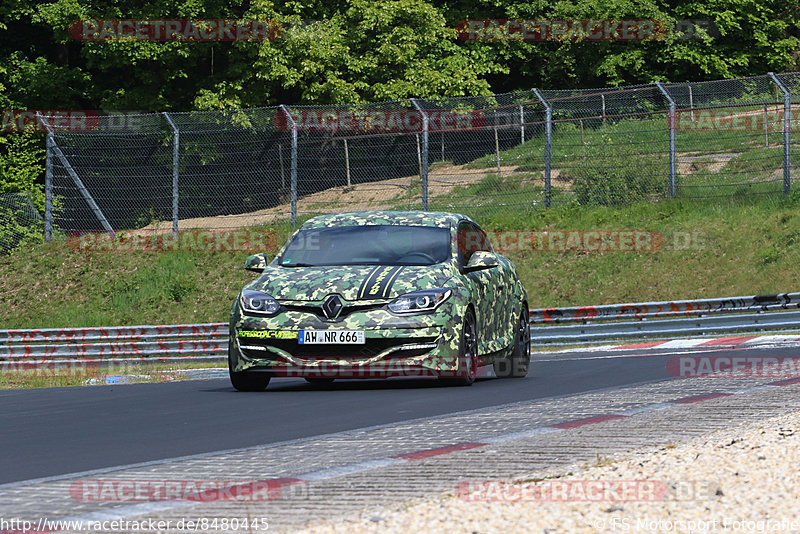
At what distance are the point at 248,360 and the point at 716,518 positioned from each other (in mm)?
7086

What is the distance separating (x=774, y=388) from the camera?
1042cm

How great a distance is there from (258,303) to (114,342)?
13.4m

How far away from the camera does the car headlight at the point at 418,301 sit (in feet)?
36.3

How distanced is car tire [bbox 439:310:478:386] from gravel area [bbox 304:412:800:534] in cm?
485

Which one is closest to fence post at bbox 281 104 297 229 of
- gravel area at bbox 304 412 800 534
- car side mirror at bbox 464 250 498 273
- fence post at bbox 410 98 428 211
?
fence post at bbox 410 98 428 211

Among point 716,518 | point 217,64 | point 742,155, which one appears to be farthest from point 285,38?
point 716,518

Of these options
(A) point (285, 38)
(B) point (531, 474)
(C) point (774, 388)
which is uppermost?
(A) point (285, 38)

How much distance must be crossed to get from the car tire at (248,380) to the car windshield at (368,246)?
A: 106 centimetres

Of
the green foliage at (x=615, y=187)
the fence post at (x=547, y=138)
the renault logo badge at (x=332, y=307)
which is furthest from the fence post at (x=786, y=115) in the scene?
the renault logo badge at (x=332, y=307)

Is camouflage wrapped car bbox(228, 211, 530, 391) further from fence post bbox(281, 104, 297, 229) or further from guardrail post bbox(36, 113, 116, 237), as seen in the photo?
guardrail post bbox(36, 113, 116, 237)

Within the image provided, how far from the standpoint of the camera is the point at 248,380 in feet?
38.7

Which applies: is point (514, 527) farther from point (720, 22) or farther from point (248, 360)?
point (720, 22)

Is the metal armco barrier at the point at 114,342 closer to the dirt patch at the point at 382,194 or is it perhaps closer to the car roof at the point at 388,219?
the dirt patch at the point at 382,194

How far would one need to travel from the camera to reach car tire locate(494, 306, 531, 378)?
13.3 m
